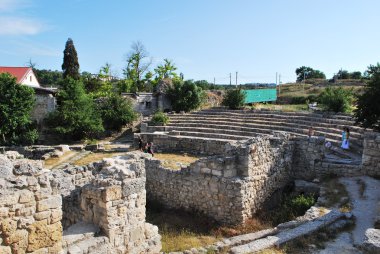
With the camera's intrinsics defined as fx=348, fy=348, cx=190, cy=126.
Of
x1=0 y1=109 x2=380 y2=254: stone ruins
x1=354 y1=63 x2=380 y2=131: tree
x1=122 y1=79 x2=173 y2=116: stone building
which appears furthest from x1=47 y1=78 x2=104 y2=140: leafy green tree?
x1=354 y1=63 x2=380 y2=131: tree

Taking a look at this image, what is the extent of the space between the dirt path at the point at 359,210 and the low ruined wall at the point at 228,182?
8.51ft

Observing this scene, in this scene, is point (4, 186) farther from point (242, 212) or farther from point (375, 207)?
point (375, 207)

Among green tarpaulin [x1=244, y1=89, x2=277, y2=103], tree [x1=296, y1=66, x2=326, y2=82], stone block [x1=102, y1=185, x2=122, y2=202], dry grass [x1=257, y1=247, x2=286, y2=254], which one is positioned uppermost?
tree [x1=296, y1=66, x2=326, y2=82]

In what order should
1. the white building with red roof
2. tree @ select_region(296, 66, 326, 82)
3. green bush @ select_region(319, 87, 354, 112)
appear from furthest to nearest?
1. tree @ select_region(296, 66, 326, 82)
2. the white building with red roof
3. green bush @ select_region(319, 87, 354, 112)

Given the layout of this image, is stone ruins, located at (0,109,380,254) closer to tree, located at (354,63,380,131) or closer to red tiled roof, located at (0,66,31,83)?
tree, located at (354,63,380,131)

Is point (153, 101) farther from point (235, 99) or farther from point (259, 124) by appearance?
point (259, 124)

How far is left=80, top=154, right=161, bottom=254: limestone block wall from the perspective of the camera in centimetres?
623

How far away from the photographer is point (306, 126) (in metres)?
21.0

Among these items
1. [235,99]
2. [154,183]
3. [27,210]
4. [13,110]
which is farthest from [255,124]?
[27,210]

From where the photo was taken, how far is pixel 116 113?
27.3 metres

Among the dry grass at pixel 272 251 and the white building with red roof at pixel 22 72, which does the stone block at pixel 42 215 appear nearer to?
the dry grass at pixel 272 251

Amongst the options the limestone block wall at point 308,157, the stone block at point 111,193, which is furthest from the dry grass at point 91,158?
the stone block at point 111,193

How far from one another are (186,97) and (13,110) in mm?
13527

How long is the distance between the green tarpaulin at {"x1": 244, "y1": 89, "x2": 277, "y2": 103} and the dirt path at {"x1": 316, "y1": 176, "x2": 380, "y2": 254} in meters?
21.9
